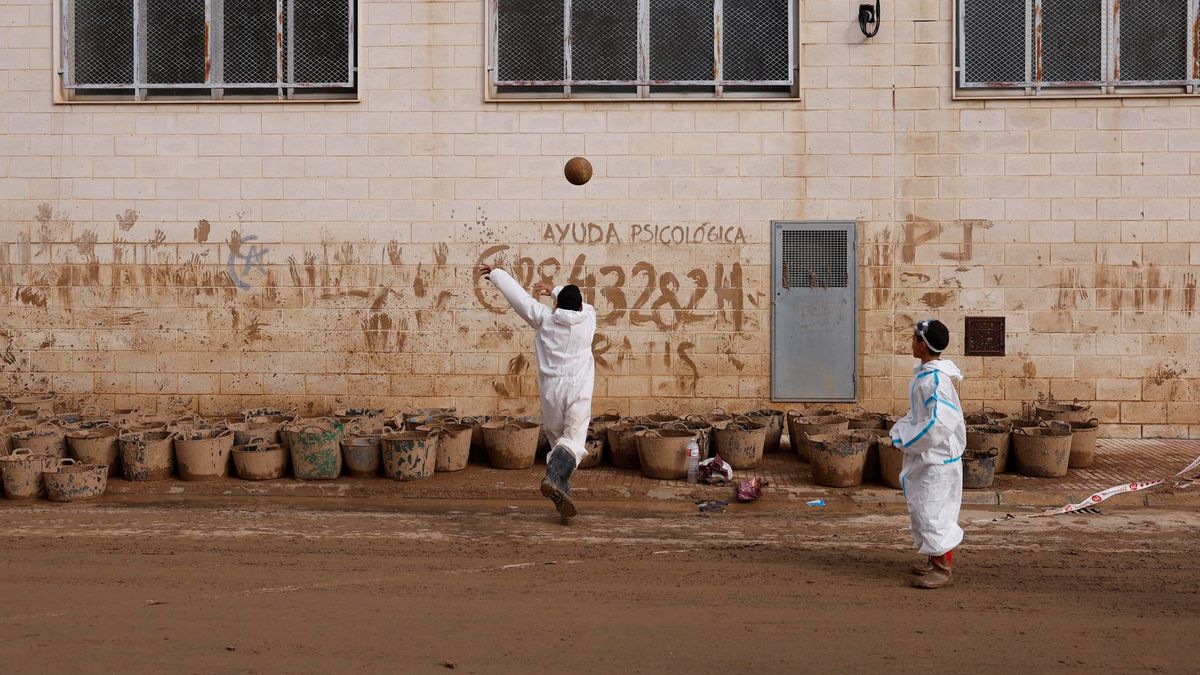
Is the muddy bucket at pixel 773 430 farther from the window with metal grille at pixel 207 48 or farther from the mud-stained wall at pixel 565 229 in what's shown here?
the window with metal grille at pixel 207 48

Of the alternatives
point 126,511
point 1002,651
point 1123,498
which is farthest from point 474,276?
point 1002,651

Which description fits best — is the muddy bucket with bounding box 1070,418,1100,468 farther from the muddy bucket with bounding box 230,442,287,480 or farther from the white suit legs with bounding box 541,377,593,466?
the muddy bucket with bounding box 230,442,287,480

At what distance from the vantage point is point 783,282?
13062 millimetres

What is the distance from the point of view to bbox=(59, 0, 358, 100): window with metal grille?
43.9ft

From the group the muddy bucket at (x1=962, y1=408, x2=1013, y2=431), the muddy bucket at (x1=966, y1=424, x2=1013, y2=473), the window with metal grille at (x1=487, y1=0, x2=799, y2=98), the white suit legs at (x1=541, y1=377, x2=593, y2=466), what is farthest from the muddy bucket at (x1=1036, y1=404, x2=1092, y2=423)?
the white suit legs at (x1=541, y1=377, x2=593, y2=466)

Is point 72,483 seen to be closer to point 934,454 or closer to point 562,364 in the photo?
point 562,364

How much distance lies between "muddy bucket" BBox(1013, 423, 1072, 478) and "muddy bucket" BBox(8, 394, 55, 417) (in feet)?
32.0

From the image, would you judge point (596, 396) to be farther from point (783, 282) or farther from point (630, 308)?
point (783, 282)

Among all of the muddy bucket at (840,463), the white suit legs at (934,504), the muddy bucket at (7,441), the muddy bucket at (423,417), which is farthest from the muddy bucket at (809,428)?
the muddy bucket at (7,441)

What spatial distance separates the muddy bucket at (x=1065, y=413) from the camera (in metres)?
11.6

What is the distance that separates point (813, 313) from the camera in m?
13.0

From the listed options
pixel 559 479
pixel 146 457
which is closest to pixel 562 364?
pixel 559 479

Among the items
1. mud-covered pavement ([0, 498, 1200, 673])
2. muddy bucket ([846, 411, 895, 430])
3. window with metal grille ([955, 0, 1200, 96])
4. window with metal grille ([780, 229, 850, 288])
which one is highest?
window with metal grille ([955, 0, 1200, 96])

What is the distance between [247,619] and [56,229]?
877 centimetres
